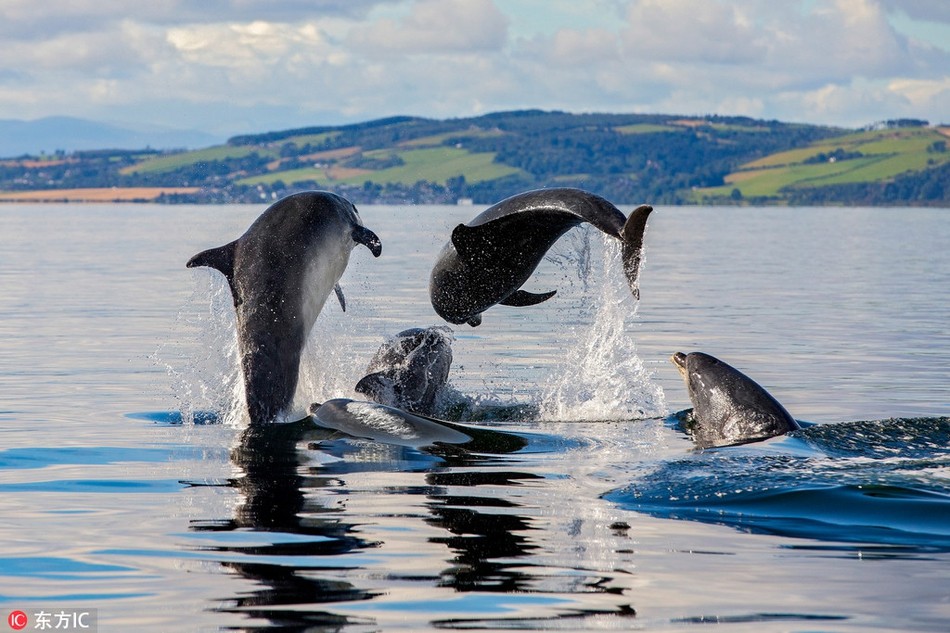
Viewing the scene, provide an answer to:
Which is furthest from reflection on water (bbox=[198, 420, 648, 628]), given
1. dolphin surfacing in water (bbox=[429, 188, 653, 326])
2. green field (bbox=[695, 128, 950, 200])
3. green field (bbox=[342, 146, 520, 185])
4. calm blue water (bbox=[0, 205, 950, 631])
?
green field (bbox=[695, 128, 950, 200])

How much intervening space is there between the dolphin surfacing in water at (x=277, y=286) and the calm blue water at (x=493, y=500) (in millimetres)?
744

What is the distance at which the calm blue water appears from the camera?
9.00 metres

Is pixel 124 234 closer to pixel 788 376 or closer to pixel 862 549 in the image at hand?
pixel 788 376

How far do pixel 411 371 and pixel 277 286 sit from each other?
9.74ft

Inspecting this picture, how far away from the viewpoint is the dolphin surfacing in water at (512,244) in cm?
1458

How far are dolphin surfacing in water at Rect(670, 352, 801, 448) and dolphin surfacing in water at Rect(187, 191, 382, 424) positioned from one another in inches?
176

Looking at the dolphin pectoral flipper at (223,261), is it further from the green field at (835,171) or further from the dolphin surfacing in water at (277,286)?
the green field at (835,171)

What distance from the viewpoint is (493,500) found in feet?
40.5

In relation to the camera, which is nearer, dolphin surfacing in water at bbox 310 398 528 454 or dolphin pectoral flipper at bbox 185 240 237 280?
dolphin surfacing in water at bbox 310 398 528 454

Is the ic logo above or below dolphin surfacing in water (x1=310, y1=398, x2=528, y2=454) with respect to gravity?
below

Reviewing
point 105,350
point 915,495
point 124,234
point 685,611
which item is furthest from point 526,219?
point 124,234

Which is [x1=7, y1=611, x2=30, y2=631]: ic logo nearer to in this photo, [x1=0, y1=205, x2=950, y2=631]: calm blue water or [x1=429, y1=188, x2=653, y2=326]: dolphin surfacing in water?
[x1=0, y1=205, x2=950, y2=631]: calm blue water

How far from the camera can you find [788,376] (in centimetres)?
2338

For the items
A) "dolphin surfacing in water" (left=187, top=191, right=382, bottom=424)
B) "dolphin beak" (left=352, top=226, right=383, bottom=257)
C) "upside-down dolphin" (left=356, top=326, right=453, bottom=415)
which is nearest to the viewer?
"dolphin surfacing in water" (left=187, top=191, right=382, bottom=424)
